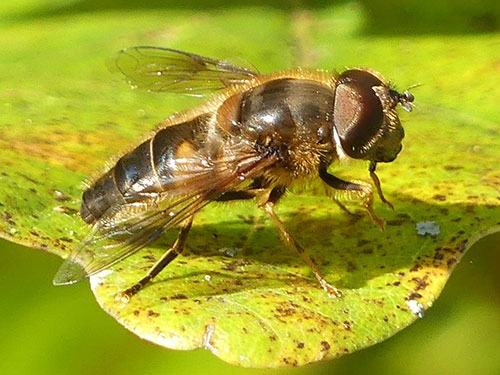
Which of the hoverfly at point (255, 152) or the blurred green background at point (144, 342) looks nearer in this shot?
the hoverfly at point (255, 152)

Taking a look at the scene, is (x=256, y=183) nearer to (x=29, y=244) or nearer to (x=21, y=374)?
(x=29, y=244)

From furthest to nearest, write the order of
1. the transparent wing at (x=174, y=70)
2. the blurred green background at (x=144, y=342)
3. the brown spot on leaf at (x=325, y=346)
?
the blurred green background at (x=144, y=342)
the transparent wing at (x=174, y=70)
the brown spot on leaf at (x=325, y=346)

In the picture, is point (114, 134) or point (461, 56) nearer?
point (114, 134)

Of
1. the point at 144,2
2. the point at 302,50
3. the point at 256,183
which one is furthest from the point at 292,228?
the point at 144,2

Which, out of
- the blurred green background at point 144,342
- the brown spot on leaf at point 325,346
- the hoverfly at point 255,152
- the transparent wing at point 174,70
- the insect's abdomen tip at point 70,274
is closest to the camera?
the brown spot on leaf at point 325,346

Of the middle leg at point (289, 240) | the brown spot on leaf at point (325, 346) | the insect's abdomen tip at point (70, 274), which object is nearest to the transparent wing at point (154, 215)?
the insect's abdomen tip at point (70, 274)

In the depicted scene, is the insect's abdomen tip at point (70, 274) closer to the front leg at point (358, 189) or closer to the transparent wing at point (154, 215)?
the transparent wing at point (154, 215)

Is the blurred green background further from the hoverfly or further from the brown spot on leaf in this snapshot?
the brown spot on leaf

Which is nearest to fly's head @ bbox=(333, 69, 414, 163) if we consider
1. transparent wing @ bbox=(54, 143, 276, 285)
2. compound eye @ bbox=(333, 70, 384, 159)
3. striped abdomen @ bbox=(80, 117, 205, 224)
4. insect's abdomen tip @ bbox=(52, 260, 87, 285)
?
compound eye @ bbox=(333, 70, 384, 159)
